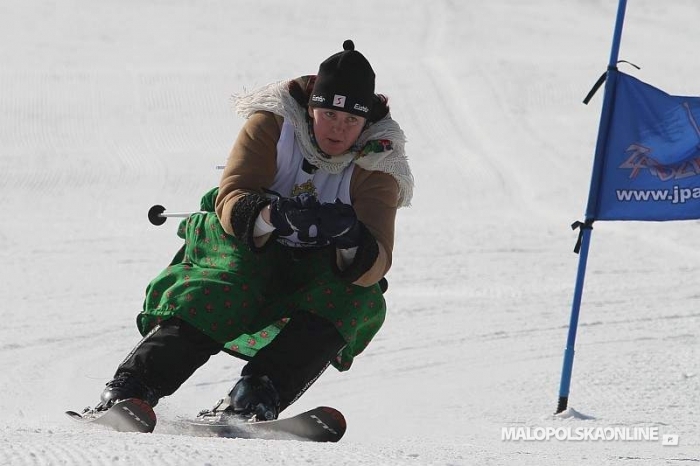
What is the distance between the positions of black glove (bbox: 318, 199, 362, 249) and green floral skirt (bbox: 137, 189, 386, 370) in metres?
0.21

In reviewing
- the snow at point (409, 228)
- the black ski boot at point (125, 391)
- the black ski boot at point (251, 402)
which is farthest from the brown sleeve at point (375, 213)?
the black ski boot at point (125, 391)

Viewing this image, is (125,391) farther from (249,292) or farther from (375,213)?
(375,213)

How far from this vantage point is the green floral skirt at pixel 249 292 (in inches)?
143

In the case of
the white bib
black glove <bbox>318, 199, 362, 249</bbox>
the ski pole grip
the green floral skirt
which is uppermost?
the white bib

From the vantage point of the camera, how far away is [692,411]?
5.02 m

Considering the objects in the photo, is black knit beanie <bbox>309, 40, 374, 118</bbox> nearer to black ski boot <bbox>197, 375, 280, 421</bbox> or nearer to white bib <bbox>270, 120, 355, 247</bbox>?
white bib <bbox>270, 120, 355, 247</bbox>

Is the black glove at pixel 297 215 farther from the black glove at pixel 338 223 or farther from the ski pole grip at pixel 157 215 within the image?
the ski pole grip at pixel 157 215

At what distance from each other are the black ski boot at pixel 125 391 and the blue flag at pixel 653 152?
264cm

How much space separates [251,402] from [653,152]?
261 centimetres

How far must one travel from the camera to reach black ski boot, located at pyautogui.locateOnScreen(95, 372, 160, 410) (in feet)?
11.1

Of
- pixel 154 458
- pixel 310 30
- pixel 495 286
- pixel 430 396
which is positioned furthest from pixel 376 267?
pixel 310 30

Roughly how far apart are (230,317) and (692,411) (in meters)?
2.35

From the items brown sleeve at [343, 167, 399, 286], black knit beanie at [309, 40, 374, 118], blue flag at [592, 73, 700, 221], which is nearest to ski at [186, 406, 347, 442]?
brown sleeve at [343, 167, 399, 286]

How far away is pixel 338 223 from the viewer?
337cm
